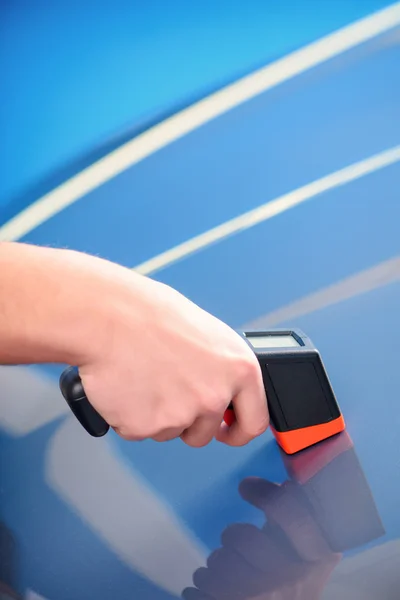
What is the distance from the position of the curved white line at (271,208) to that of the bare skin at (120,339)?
71 centimetres

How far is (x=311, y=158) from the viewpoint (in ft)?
4.73

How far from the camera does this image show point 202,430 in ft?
2.23

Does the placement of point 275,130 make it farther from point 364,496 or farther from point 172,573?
point 172,573

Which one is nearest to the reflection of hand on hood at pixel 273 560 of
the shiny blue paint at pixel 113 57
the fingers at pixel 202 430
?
the fingers at pixel 202 430

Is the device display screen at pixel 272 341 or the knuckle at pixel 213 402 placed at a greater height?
the device display screen at pixel 272 341

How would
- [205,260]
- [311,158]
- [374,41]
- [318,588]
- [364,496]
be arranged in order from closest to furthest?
1. [318,588]
2. [364,496]
3. [205,260]
4. [311,158]
5. [374,41]

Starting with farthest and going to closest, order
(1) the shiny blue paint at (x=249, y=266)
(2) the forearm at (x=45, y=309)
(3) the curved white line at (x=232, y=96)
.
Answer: (3) the curved white line at (x=232, y=96) → (1) the shiny blue paint at (x=249, y=266) → (2) the forearm at (x=45, y=309)

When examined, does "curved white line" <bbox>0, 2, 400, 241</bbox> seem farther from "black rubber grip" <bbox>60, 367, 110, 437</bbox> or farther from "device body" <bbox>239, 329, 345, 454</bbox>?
"black rubber grip" <bbox>60, 367, 110, 437</bbox>

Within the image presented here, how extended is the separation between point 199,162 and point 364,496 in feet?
3.18

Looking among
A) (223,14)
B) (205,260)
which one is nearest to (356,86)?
(223,14)

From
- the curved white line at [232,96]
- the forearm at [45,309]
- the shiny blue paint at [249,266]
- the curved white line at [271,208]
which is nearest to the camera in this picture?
the forearm at [45,309]

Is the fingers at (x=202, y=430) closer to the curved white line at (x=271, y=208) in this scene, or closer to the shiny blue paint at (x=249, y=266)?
the shiny blue paint at (x=249, y=266)

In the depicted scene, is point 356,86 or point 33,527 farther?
point 356,86

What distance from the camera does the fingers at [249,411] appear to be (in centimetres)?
66
